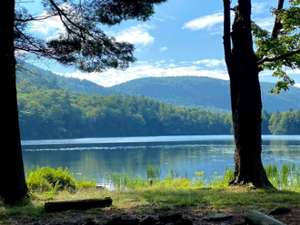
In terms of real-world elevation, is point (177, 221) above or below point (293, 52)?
below

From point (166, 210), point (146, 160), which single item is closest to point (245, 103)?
point (166, 210)

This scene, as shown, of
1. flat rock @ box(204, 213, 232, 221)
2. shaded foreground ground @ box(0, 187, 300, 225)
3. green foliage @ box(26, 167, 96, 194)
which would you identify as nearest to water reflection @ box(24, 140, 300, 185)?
green foliage @ box(26, 167, 96, 194)

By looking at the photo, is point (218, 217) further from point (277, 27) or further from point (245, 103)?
point (277, 27)

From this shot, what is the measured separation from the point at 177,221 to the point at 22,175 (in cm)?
365

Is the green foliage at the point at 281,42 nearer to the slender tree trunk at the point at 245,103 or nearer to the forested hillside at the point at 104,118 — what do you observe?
the slender tree trunk at the point at 245,103

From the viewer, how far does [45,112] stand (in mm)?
101812

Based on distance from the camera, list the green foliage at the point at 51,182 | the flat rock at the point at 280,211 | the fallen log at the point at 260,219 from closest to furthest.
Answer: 1. the fallen log at the point at 260,219
2. the flat rock at the point at 280,211
3. the green foliage at the point at 51,182

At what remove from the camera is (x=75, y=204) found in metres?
6.82

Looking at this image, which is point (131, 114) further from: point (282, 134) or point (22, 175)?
point (22, 175)

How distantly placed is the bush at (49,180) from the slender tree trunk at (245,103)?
3.76 metres

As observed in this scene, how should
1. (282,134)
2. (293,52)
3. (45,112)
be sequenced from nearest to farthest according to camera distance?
(293,52), (45,112), (282,134)

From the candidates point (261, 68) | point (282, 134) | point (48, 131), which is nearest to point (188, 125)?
point (282, 134)

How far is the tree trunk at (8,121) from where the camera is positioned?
7828mm

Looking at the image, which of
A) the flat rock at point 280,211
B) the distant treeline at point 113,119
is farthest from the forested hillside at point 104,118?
the flat rock at point 280,211
